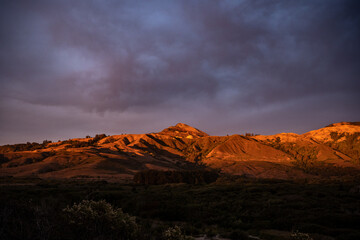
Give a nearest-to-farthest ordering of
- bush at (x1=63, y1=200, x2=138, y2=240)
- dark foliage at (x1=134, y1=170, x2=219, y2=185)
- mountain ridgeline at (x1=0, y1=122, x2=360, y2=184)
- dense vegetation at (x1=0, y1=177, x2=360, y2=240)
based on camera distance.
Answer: dense vegetation at (x1=0, y1=177, x2=360, y2=240) → bush at (x1=63, y1=200, x2=138, y2=240) → dark foliage at (x1=134, y1=170, x2=219, y2=185) → mountain ridgeline at (x1=0, y1=122, x2=360, y2=184)

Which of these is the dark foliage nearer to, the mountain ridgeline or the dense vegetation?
the mountain ridgeline

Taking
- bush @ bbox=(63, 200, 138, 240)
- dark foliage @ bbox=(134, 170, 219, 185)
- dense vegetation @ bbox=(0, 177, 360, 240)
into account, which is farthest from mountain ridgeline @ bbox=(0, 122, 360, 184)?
bush @ bbox=(63, 200, 138, 240)

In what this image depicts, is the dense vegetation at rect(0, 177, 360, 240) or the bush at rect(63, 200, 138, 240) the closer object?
the dense vegetation at rect(0, 177, 360, 240)

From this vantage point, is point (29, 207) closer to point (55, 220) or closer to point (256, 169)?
point (55, 220)

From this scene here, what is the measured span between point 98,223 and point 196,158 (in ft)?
484

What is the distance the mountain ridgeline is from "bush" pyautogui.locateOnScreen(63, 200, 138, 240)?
61.1 m

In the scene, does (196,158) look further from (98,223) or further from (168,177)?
(98,223)

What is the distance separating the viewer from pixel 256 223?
779 inches

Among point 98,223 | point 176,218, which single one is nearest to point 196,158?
point 176,218

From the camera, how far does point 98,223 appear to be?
23.6ft

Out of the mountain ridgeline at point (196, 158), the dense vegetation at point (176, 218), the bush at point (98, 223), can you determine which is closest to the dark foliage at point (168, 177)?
the mountain ridgeline at point (196, 158)

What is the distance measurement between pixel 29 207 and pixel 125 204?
852 inches

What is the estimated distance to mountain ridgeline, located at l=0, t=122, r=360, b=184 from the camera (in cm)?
9019

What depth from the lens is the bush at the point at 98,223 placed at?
683cm
